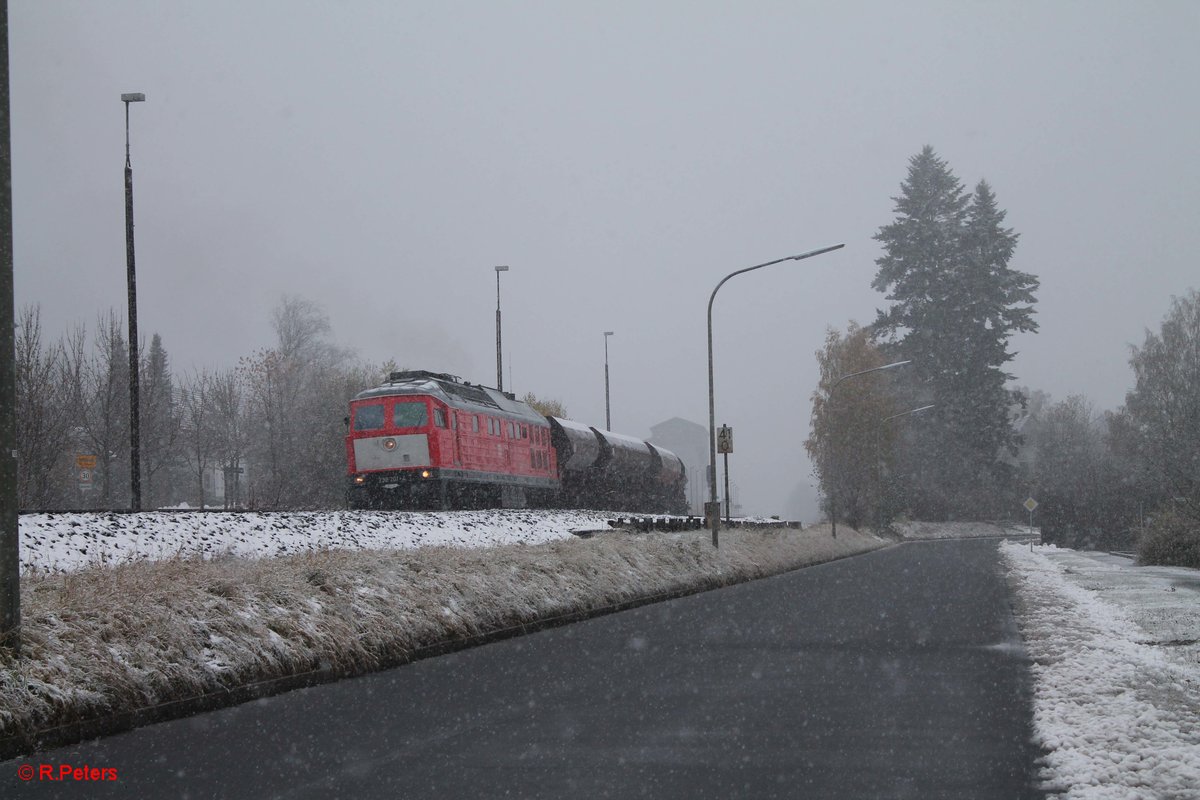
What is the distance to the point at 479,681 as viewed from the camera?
9102 mm

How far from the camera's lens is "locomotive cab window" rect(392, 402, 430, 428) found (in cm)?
2592

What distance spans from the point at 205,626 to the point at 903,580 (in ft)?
53.6

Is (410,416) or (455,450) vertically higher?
(410,416)

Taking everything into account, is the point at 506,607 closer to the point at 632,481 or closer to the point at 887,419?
the point at 632,481

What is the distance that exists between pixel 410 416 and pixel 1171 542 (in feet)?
63.9

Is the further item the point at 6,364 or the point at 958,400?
the point at 958,400

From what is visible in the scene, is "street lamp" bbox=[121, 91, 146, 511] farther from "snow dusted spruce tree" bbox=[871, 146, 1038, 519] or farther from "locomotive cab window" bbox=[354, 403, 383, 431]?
"snow dusted spruce tree" bbox=[871, 146, 1038, 519]

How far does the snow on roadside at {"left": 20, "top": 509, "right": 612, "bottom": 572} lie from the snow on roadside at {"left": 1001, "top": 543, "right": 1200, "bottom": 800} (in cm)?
839

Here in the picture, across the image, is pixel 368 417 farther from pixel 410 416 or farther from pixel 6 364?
pixel 6 364

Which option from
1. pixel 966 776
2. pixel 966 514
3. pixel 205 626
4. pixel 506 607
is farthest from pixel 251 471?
pixel 966 776

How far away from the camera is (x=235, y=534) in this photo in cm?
1373

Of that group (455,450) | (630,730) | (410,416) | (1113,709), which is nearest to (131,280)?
(410,416)

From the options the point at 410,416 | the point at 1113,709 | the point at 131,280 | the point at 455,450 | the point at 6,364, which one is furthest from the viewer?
the point at 455,450

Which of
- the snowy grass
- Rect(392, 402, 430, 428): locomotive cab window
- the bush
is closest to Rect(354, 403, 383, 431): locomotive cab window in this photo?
Rect(392, 402, 430, 428): locomotive cab window
